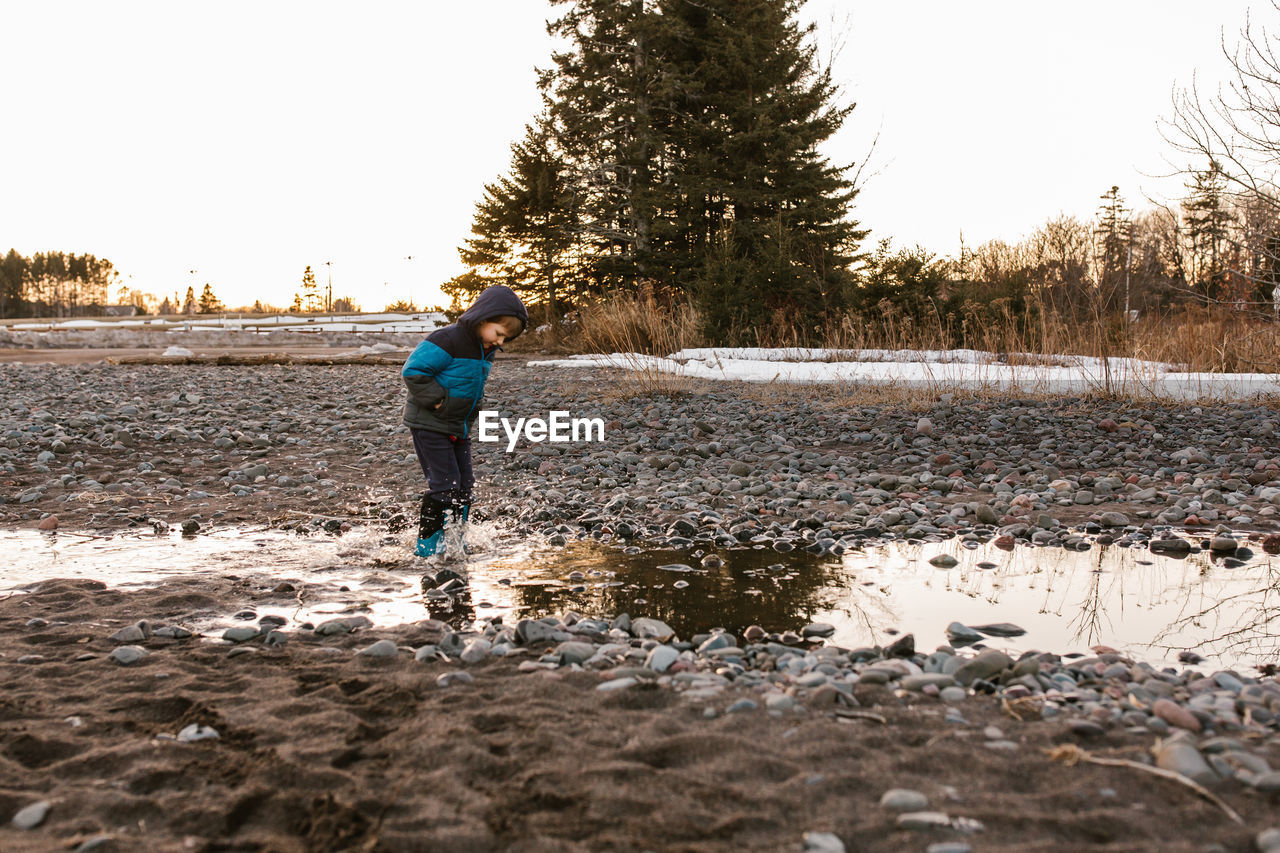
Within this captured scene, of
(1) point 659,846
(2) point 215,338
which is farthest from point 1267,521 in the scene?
(2) point 215,338

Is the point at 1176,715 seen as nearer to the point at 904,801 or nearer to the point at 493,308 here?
the point at 904,801

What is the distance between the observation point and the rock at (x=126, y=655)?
2.63 m

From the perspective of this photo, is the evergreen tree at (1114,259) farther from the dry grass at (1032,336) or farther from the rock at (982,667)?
the rock at (982,667)

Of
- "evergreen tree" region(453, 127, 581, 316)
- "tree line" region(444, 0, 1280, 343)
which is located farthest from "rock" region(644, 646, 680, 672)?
"evergreen tree" region(453, 127, 581, 316)

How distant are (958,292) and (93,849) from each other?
Answer: 15.2 m

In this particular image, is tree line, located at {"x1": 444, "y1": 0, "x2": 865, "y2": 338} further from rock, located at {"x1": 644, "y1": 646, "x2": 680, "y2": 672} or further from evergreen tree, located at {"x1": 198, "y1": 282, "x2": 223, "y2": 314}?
evergreen tree, located at {"x1": 198, "y1": 282, "x2": 223, "y2": 314}

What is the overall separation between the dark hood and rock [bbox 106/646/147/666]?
2039 millimetres

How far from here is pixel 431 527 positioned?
4047mm

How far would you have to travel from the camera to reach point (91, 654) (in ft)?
8.81

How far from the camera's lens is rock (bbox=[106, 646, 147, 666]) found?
2.63 metres

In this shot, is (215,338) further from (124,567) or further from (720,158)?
(124,567)

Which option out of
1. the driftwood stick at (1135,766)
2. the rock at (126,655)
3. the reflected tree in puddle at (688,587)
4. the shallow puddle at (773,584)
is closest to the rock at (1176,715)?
the driftwood stick at (1135,766)

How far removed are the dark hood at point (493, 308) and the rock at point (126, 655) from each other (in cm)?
204

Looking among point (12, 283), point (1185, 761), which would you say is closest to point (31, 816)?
point (1185, 761)
